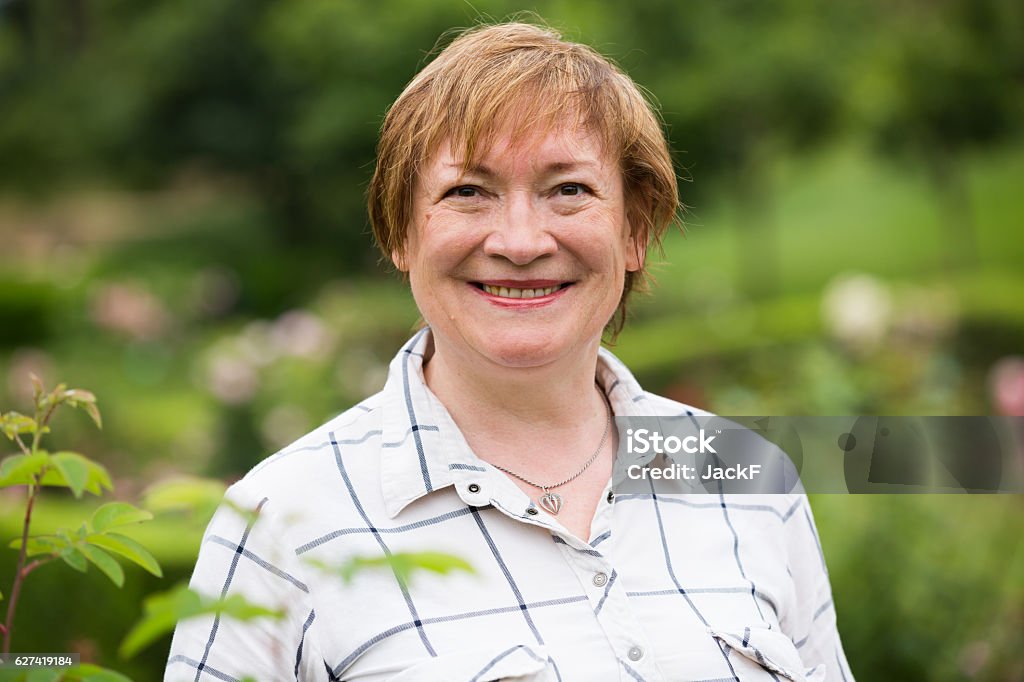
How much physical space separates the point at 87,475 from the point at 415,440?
71 cm

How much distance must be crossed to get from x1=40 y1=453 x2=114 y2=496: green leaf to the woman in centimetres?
36

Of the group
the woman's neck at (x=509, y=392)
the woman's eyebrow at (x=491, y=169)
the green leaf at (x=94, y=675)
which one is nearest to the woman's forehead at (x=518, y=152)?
the woman's eyebrow at (x=491, y=169)

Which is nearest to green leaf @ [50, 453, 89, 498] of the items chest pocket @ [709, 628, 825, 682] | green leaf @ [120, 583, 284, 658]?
green leaf @ [120, 583, 284, 658]

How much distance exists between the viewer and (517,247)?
5.87 ft

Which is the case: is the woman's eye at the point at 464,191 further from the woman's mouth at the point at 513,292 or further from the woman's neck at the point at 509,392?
the woman's neck at the point at 509,392

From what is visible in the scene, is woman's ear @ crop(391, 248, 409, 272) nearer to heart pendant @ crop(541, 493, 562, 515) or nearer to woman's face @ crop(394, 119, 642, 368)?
woman's face @ crop(394, 119, 642, 368)

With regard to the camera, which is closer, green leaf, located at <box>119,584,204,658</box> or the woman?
green leaf, located at <box>119,584,204,658</box>

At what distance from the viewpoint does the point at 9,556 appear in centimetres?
461

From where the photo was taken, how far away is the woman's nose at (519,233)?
5.89ft

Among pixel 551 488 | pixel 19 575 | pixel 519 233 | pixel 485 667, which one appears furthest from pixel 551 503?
pixel 19 575

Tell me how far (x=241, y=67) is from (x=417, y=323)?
1764 cm

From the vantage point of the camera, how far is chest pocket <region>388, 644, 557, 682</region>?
64.2 inches

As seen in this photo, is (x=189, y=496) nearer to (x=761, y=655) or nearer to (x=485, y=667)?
(x=485, y=667)

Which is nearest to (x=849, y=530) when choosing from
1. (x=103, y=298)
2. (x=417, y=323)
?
(x=417, y=323)
